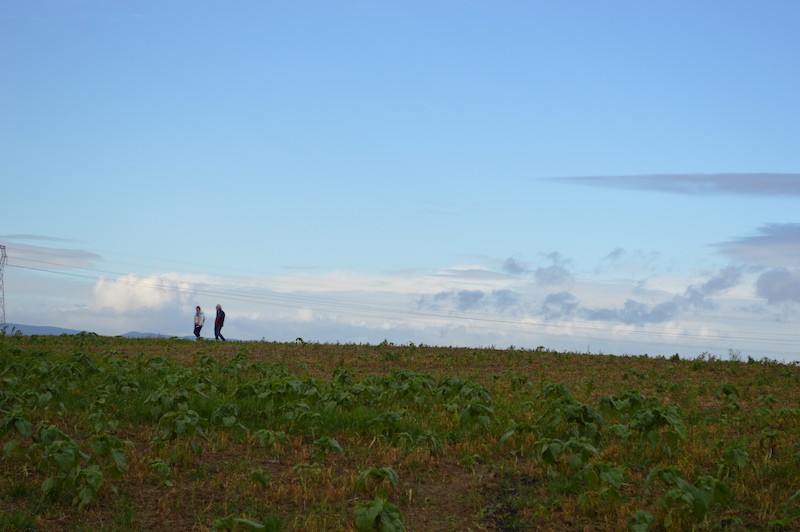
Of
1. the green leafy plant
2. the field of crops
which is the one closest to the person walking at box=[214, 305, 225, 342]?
the field of crops

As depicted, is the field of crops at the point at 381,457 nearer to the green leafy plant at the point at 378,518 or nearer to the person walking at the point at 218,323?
the green leafy plant at the point at 378,518

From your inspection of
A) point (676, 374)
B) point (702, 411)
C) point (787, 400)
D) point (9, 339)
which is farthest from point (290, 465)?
point (9, 339)

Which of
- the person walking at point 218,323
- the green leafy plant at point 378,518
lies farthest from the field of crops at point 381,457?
the person walking at point 218,323

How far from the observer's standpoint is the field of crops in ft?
31.1

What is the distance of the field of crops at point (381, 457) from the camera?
31.1 ft

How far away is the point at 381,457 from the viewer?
1189cm

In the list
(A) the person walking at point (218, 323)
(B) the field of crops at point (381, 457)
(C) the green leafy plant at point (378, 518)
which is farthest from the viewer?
(A) the person walking at point (218, 323)

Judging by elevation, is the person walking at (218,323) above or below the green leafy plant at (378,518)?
above

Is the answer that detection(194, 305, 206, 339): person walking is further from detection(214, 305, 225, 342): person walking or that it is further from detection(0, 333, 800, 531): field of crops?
detection(0, 333, 800, 531): field of crops

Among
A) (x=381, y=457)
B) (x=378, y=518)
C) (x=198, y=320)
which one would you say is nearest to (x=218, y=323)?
(x=198, y=320)

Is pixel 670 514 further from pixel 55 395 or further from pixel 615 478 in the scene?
pixel 55 395

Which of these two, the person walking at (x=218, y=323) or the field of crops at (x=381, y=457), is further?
the person walking at (x=218, y=323)

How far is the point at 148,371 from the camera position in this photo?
20.0 m

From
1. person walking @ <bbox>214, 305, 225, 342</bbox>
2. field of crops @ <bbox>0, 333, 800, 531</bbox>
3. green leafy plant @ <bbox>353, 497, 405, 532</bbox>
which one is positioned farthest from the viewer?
person walking @ <bbox>214, 305, 225, 342</bbox>
